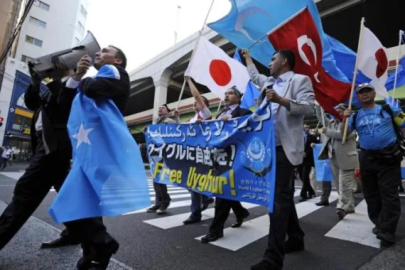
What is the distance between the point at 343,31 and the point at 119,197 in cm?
2103

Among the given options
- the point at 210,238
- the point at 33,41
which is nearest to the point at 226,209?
the point at 210,238

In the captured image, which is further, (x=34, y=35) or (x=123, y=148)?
(x=34, y=35)

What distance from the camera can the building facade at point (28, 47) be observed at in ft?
74.2

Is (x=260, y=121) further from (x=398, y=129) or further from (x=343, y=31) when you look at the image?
(x=343, y=31)

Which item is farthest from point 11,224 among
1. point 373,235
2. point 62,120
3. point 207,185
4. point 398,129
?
point 398,129

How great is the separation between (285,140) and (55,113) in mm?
2041

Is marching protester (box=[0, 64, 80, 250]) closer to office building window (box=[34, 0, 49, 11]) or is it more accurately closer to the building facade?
the building facade

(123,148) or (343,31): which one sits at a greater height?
(343,31)

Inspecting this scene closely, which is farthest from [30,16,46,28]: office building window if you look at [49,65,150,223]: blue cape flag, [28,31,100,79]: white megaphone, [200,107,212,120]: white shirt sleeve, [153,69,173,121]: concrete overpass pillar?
[49,65,150,223]: blue cape flag

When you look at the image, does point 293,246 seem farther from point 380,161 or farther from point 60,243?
point 60,243

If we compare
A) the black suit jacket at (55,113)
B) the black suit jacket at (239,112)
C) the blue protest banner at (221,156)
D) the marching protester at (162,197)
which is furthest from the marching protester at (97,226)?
the marching protester at (162,197)

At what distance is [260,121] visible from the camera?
8.50 ft

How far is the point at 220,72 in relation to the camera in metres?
4.91

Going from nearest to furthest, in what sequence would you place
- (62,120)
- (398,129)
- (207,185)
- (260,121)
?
(62,120), (260,121), (207,185), (398,129)
